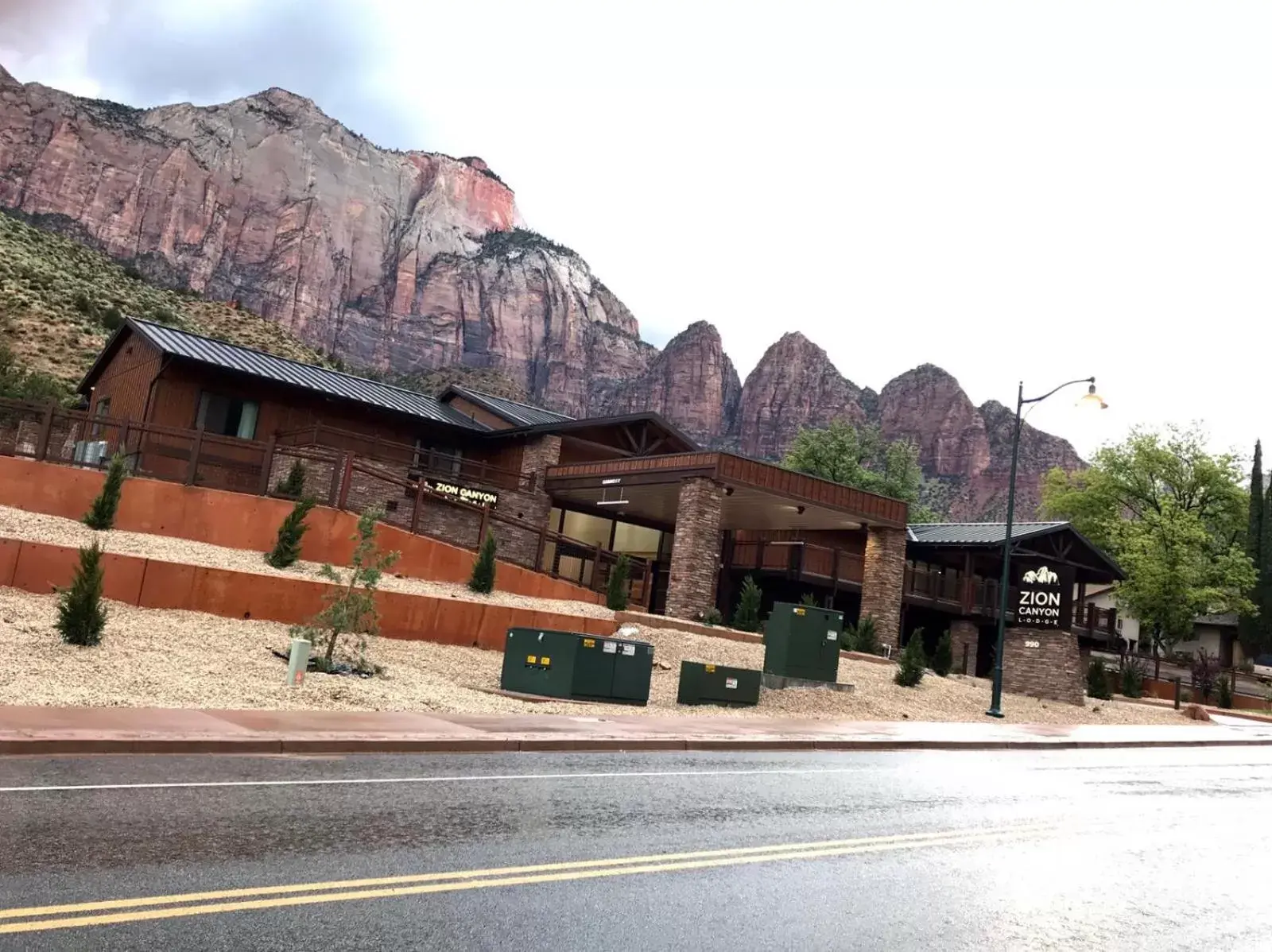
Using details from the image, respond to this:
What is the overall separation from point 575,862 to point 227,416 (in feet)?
98.3

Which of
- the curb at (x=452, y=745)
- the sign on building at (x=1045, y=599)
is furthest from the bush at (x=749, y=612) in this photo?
the curb at (x=452, y=745)

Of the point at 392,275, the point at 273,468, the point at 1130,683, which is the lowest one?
the point at 1130,683

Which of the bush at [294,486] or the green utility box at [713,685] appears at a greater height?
the bush at [294,486]

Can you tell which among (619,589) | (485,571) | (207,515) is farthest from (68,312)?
(619,589)

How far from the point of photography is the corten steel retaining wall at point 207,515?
21.7 m

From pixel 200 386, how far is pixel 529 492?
38.1 ft

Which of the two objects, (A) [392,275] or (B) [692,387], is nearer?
(A) [392,275]

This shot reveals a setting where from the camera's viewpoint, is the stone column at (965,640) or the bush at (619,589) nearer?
the bush at (619,589)

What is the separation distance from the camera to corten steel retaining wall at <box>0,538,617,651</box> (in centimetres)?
1639

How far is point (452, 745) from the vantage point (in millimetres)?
11867

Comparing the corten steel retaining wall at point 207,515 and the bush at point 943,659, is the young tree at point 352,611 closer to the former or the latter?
the corten steel retaining wall at point 207,515

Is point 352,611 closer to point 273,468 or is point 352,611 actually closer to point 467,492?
point 273,468

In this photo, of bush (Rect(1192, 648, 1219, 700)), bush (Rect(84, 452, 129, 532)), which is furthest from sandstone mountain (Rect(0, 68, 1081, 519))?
bush (Rect(84, 452, 129, 532))

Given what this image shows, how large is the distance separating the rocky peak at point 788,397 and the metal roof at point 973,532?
116 metres
